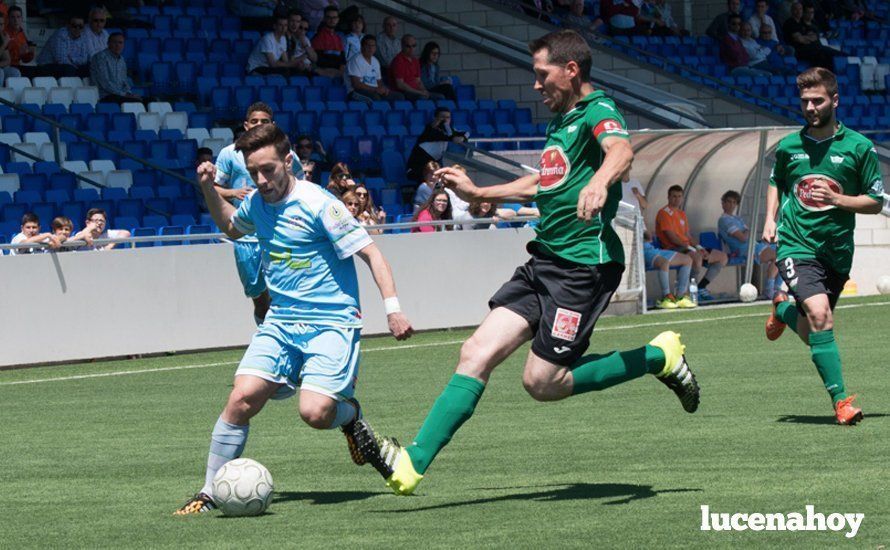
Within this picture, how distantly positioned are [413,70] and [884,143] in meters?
8.30

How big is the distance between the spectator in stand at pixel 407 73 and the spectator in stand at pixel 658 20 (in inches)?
329

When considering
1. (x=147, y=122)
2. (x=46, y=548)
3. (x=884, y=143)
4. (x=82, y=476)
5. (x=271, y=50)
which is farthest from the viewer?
(x=884, y=143)

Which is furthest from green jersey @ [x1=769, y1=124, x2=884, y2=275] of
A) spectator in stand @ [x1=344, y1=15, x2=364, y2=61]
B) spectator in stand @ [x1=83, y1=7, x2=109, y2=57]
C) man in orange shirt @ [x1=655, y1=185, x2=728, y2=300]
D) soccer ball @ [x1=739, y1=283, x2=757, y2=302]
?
spectator in stand @ [x1=344, y1=15, x2=364, y2=61]

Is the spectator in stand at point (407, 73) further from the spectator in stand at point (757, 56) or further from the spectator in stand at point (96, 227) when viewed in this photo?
the spectator in stand at point (757, 56)

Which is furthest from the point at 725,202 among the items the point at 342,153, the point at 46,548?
the point at 46,548

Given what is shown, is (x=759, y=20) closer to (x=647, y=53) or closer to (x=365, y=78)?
(x=647, y=53)

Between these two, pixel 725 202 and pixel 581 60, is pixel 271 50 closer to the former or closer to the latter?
pixel 725 202

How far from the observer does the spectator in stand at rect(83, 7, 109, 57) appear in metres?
21.4

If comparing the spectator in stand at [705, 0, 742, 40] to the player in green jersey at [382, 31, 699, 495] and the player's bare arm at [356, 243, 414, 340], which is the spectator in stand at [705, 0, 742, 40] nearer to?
the player in green jersey at [382, 31, 699, 495]

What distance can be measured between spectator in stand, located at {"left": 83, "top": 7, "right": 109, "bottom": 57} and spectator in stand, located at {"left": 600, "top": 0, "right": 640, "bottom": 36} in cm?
1215

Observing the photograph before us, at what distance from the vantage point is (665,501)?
6.75 m

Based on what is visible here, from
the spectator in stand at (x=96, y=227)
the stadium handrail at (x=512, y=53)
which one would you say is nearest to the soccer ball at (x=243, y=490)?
the spectator in stand at (x=96, y=227)

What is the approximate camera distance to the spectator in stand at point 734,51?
105ft

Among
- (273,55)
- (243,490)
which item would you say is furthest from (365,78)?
(243,490)
